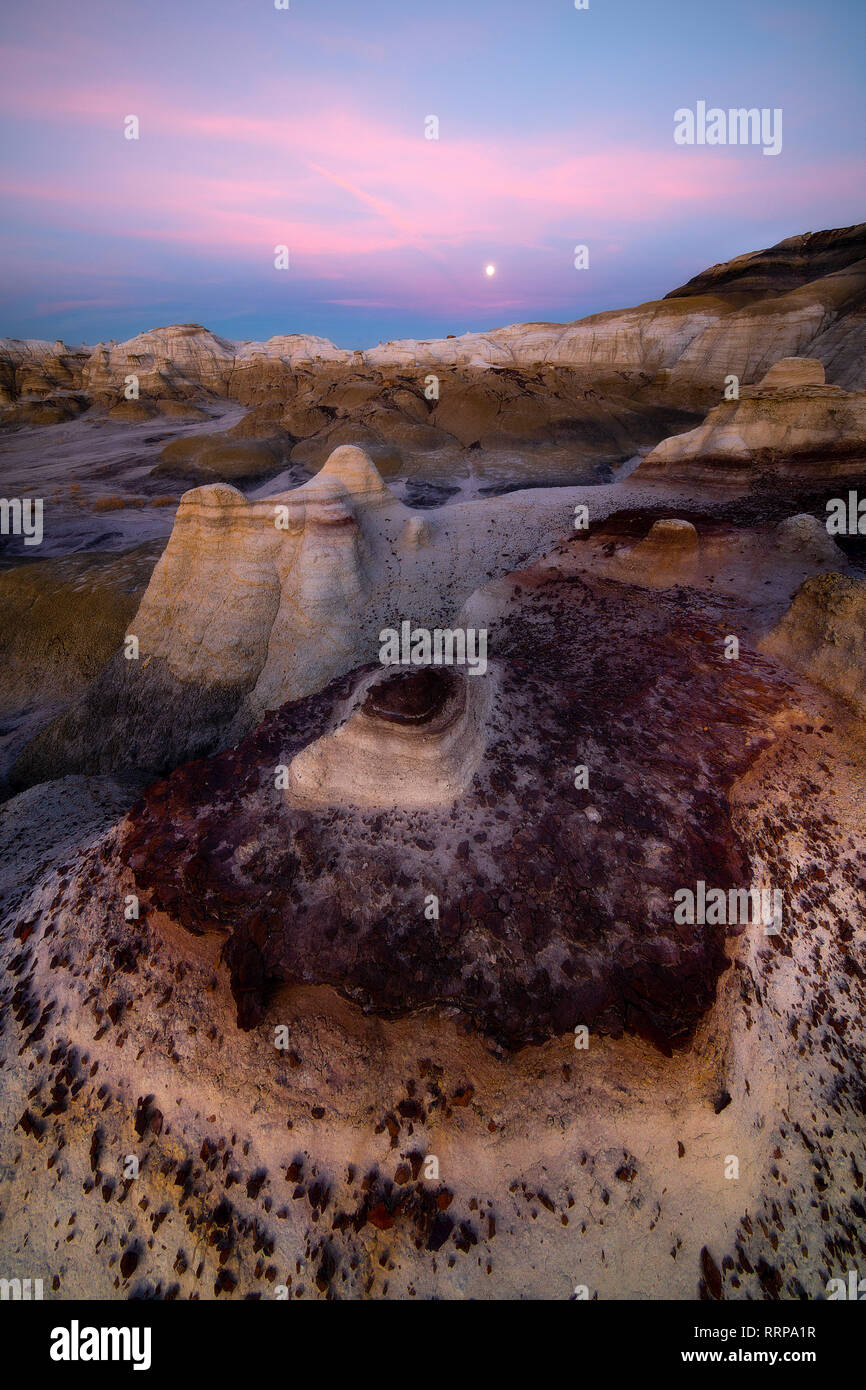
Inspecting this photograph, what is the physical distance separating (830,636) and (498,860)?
5189 mm

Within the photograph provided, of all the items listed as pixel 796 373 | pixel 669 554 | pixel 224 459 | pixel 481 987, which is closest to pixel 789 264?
pixel 796 373

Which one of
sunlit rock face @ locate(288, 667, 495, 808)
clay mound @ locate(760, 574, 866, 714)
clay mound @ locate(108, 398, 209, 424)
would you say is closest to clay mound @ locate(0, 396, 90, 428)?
clay mound @ locate(108, 398, 209, 424)

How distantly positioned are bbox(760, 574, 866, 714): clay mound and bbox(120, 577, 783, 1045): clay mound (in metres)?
0.73

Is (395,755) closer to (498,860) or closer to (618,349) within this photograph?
(498,860)

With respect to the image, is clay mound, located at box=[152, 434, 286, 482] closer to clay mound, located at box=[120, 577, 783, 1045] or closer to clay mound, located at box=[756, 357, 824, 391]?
clay mound, located at box=[756, 357, 824, 391]

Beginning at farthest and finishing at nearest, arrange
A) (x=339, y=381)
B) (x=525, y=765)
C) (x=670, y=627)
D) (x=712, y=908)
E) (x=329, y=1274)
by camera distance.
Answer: (x=339, y=381)
(x=670, y=627)
(x=525, y=765)
(x=712, y=908)
(x=329, y=1274)

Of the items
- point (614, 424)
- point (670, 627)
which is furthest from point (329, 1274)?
point (614, 424)

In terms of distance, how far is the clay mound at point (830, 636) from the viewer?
20.5ft

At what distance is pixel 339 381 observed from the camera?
51531 millimetres

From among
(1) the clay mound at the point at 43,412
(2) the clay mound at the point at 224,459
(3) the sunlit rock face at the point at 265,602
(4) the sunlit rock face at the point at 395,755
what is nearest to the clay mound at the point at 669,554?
(3) the sunlit rock face at the point at 265,602

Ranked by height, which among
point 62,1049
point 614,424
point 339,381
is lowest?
point 62,1049

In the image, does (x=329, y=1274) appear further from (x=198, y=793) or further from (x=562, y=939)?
(x=198, y=793)

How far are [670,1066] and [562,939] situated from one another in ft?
4.16

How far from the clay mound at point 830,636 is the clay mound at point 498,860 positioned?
727 millimetres
